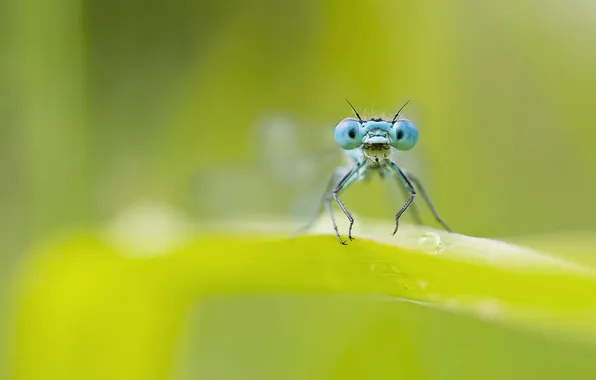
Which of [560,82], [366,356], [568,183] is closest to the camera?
[366,356]

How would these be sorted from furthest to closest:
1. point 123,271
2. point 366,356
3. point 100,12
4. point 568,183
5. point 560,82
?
point 100,12 → point 560,82 → point 568,183 → point 123,271 → point 366,356

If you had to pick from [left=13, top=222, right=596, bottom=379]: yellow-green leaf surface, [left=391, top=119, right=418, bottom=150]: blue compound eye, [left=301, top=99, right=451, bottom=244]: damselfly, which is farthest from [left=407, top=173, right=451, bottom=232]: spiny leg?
[left=13, top=222, right=596, bottom=379]: yellow-green leaf surface

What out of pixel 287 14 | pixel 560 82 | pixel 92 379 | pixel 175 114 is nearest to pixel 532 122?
pixel 560 82

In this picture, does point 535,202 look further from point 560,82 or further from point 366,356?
point 366,356

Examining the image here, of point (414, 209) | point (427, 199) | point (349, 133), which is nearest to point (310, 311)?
point (349, 133)

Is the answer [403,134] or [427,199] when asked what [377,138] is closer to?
[403,134]

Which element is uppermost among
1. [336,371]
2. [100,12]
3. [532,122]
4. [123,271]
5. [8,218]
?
[100,12]
